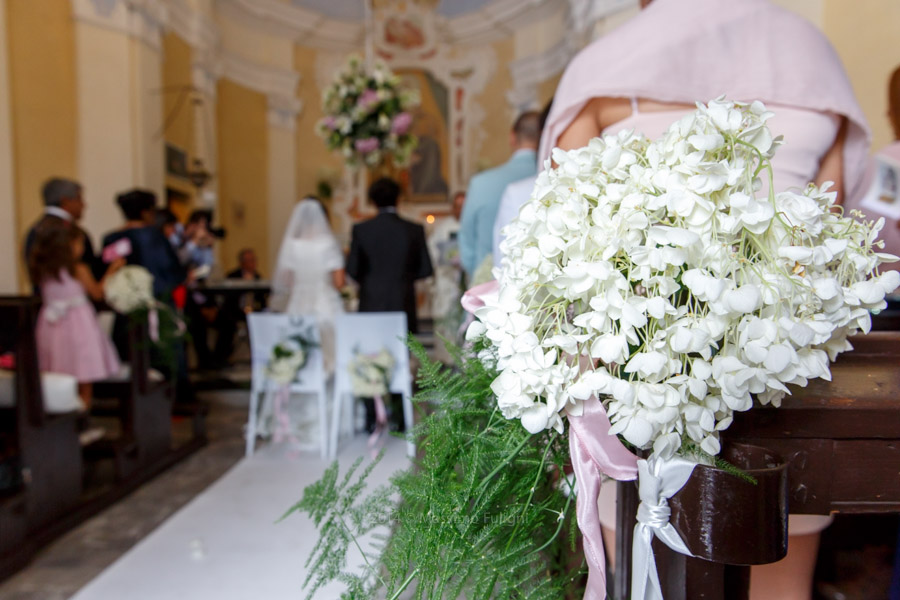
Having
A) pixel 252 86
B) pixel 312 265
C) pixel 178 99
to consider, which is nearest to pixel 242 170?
pixel 252 86

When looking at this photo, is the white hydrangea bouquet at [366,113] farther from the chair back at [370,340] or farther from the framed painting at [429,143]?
the framed painting at [429,143]

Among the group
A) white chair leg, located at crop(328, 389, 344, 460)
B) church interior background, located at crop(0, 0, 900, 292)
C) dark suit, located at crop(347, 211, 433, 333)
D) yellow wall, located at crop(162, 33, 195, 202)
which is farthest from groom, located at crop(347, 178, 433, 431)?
yellow wall, located at crop(162, 33, 195, 202)

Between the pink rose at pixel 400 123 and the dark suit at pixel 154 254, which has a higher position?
the pink rose at pixel 400 123

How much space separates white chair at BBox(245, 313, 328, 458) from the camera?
3.89m

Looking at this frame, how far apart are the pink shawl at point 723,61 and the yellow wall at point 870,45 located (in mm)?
2483

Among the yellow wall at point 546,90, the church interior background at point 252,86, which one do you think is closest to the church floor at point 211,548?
the church interior background at point 252,86

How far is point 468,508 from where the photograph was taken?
2.75 ft

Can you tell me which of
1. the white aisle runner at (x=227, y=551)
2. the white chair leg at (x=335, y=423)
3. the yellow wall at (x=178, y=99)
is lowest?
the white aisle runner at (x=227, y=551)

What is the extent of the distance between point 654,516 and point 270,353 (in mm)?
3496

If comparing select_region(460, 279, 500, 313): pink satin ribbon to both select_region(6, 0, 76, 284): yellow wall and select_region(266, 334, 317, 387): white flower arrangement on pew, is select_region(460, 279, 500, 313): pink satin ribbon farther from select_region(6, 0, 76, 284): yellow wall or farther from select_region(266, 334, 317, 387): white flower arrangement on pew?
select_region(6, 0, 76, 284): yellow wall

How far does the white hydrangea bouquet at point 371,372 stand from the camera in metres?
3.83

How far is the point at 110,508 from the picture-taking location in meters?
3.06

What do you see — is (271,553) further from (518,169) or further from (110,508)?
(518,169)

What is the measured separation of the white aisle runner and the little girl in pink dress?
39.7 inches
